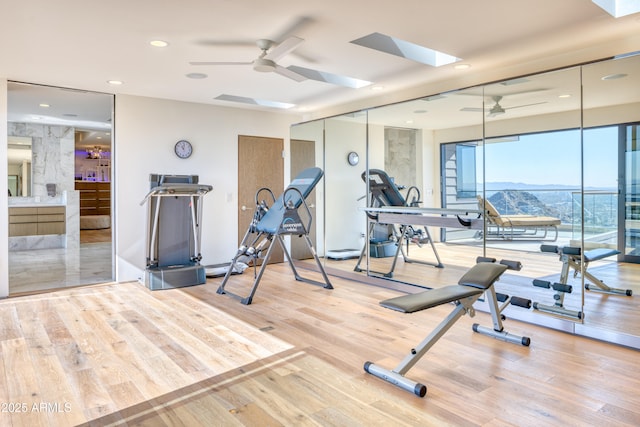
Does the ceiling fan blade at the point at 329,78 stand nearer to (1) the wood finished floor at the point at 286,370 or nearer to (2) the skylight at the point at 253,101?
(2) the skylight at the point at 253,101

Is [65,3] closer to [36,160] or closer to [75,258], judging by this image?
[75,258]

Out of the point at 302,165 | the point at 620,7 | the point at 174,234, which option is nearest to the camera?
the point at 620,7

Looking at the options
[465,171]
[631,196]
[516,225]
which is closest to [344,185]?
[465,171]

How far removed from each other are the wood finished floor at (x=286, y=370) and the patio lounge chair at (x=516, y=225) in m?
0.76

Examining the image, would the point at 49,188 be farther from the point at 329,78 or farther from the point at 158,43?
the point at 329,78

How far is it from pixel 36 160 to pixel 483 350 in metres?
9.03

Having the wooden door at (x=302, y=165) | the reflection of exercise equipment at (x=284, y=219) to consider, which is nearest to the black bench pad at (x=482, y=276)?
the reflection of exercise equipment at (x=284, y=219)

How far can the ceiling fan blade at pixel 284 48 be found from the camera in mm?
3067

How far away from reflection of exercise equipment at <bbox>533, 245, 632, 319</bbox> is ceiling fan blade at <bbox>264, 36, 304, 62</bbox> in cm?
263

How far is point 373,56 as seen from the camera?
388 centimetres

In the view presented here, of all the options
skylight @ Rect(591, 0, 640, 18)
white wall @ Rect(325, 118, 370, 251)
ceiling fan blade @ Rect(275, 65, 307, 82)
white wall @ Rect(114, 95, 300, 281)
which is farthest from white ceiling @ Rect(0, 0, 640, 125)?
white wall @ Rect(325, 118, 370, 251)

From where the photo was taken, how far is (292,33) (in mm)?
3307

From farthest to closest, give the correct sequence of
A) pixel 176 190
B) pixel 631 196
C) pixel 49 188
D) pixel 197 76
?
pixel 49 188
pixel 176 190
pixel 197 76
pixel 631 196

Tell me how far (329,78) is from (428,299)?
313 centimetres
